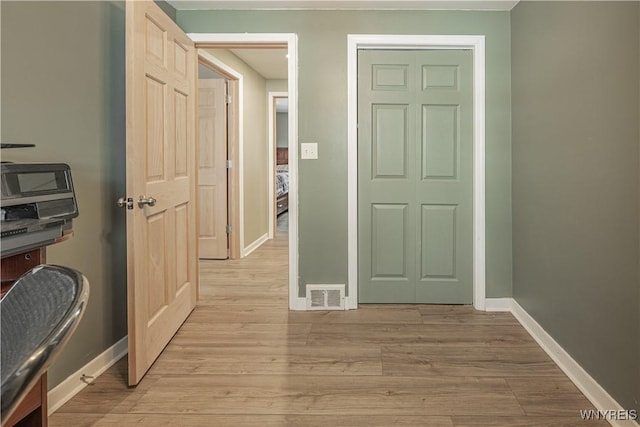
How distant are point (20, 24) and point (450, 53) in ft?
8.51

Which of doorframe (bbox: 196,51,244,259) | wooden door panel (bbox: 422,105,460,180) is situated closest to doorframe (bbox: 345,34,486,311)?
wooden door panel (bbox: 422,105,460,180)

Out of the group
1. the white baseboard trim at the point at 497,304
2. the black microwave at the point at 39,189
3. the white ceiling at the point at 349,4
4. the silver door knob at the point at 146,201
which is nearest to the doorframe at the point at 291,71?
the white ceiling at the point at 349,4

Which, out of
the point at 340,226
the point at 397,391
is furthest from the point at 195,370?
the point at 340,226

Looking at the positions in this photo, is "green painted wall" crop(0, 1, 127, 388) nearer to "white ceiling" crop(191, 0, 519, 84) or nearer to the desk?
the desk

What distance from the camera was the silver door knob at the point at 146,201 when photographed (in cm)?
209

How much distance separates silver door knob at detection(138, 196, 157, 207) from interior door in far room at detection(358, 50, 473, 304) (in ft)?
5.08

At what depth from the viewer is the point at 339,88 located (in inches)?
125

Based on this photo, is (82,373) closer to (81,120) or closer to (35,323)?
(81,120)

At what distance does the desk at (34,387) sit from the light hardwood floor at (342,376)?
0.58m

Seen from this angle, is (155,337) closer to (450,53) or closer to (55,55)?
(55,55)

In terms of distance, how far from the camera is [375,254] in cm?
332

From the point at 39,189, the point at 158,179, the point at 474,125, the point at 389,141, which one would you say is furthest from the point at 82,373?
the point at 474,125

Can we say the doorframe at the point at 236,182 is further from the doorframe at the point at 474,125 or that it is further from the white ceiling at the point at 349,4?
the doorframe at the point at 474,125

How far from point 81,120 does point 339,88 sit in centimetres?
172
